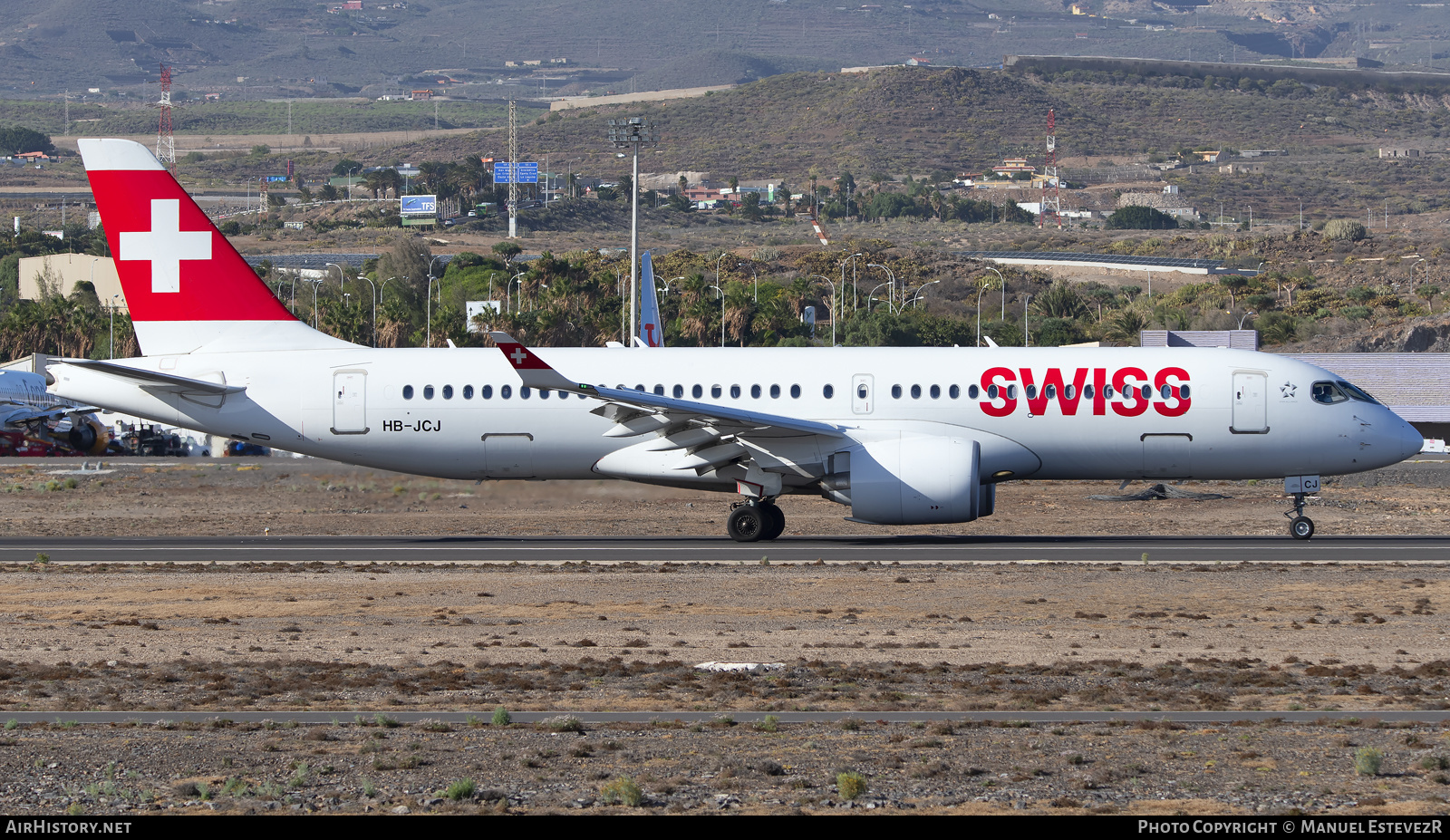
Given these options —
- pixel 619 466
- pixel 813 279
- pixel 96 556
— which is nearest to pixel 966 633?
pixel 619 466

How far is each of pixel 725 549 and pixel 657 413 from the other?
2953 mm

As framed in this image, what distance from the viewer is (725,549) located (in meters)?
30.2

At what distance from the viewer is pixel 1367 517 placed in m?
38.8

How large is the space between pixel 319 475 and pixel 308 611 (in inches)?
591

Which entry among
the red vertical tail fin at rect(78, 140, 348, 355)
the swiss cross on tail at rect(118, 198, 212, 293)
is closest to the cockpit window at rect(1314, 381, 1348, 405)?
the red vertical tail fin at rect(78, 140, 348, 355)

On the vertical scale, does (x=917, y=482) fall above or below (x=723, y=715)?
above

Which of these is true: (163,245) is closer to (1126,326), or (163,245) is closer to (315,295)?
(1126,326)

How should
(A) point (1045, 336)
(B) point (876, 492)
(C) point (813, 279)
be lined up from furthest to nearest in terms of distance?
(C) point (813, 279)
(A) point (1045, 336)
(B) point (876, 492)

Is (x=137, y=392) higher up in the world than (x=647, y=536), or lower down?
higher up

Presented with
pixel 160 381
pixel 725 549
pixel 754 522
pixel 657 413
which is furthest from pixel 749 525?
pixel 160 381

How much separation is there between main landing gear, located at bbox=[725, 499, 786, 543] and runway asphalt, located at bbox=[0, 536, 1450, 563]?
0.33 meters

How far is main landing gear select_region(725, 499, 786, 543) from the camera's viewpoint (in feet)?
103

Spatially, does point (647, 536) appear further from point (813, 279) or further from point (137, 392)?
point (813, 279)

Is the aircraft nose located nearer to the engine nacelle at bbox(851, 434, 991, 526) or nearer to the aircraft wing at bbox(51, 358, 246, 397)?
the engine nacelle at bbox(851, 434, 991, 526)
